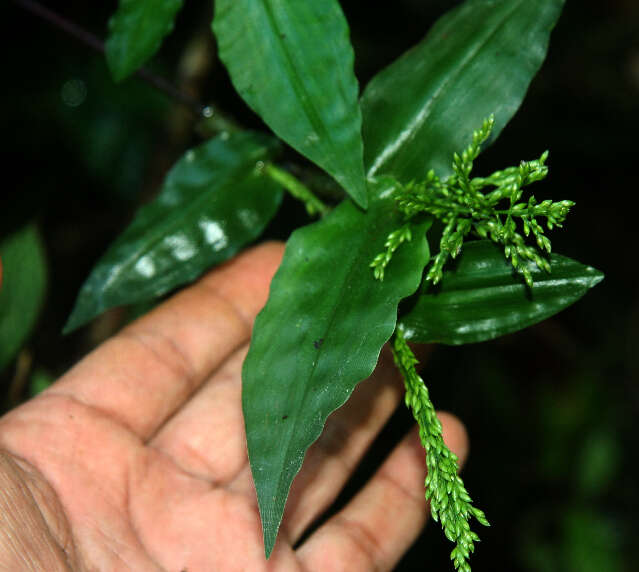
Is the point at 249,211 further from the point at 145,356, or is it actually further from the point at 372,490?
the point at 372,490

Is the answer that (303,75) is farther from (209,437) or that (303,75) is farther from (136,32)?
(209,437)

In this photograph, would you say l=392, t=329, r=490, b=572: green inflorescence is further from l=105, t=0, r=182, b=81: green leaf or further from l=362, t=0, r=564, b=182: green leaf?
l=105, t=0, r=182, b=81: green leaf

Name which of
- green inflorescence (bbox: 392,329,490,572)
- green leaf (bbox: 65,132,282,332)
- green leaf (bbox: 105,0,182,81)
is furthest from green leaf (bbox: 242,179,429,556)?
green leaf (bbox: 105,0,182,81)

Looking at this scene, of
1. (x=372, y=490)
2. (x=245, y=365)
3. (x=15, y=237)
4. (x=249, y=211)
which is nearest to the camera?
(x=245, y=365)

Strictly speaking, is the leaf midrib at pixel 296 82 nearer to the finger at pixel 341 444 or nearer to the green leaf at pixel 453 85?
the green leaf at pixel 453 85

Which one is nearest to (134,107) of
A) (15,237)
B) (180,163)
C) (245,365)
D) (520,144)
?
(15,237)
